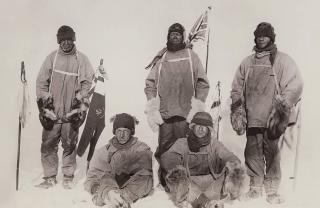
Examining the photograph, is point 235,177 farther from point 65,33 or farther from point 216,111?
point 65,33

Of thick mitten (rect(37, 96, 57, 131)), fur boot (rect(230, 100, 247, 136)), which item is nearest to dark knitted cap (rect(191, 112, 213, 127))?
fur boot (rect(230, 100, 247, 136))

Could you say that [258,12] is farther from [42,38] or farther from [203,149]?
[42,38]

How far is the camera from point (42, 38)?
2.34 m

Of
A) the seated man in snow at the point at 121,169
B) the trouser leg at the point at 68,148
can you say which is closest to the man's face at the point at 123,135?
the seated man in snow at the point at 121,169

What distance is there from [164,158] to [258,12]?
80 cm

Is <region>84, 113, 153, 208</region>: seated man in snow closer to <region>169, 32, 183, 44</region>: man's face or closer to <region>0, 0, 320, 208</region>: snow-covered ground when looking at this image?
<region>0, 0, 320, 208</region>: snow-covered ground

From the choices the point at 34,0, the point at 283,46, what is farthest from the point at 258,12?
the point at 34,0

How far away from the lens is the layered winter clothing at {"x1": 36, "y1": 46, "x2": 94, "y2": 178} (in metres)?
2.34

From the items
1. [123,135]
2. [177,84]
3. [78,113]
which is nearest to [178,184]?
[123,135]

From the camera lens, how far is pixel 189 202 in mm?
2242

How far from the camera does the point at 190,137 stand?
225 centimetres

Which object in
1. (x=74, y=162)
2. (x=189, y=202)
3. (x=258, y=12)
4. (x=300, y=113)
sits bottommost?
(x=189, y=202)

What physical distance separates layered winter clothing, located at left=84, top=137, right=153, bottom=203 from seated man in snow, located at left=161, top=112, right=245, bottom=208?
0.13m

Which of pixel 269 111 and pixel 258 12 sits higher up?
pixel 258 12
